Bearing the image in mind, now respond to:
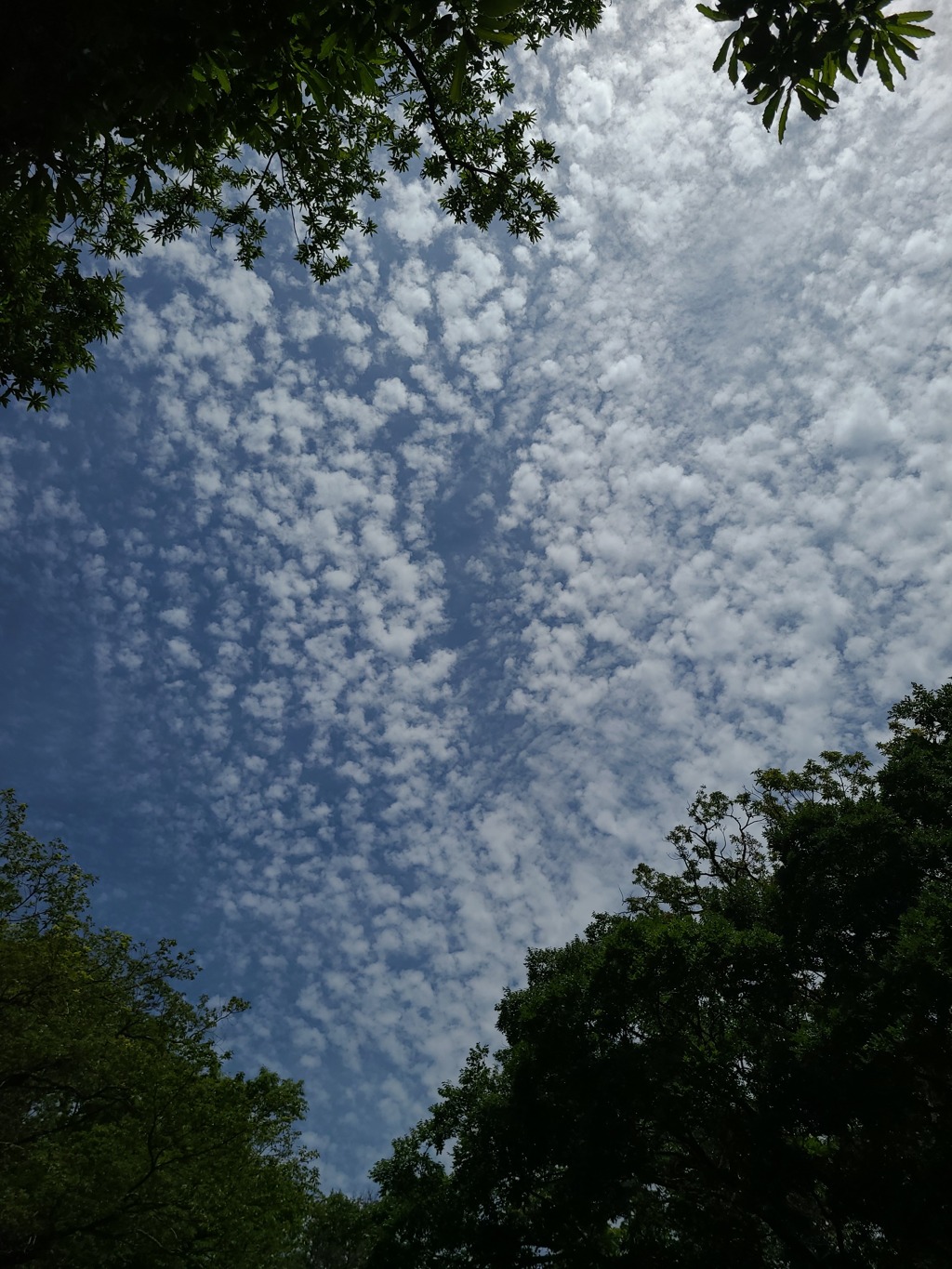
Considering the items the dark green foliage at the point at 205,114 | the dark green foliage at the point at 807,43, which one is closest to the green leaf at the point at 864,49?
the dark green foliage at the point at 807,43

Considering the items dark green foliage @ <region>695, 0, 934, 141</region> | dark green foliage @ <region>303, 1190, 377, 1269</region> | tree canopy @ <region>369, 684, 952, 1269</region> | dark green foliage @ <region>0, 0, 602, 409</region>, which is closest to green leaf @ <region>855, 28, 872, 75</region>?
dark green foliage @ <region>695, 0, 934, 141</region>

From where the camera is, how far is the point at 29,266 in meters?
7.27

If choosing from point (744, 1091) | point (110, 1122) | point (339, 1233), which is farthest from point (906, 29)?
point (339, 1233)

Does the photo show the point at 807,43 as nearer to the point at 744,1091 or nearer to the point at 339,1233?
the point at 744,1091

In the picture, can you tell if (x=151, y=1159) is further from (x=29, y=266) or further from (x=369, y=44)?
(x=369, y=44)

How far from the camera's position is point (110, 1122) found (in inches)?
651

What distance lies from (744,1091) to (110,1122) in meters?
14.9

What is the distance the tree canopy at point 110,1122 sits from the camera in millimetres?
13445

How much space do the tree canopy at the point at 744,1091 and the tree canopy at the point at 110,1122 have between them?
4.66m

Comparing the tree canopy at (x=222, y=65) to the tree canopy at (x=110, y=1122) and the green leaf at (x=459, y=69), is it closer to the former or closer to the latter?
the green leaf at (x=459, y=69)

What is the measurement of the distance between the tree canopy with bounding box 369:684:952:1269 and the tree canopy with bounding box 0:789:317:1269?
4.66m

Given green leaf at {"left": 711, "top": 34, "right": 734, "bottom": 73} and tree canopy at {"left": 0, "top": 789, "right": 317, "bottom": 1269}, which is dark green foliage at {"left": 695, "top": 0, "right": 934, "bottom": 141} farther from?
tree canopy at {"left": 0, "top": 789, "right": 317, "bottom": 1269}

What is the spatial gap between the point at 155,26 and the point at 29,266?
5.22 metres

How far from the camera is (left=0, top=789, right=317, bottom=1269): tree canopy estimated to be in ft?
44.1
